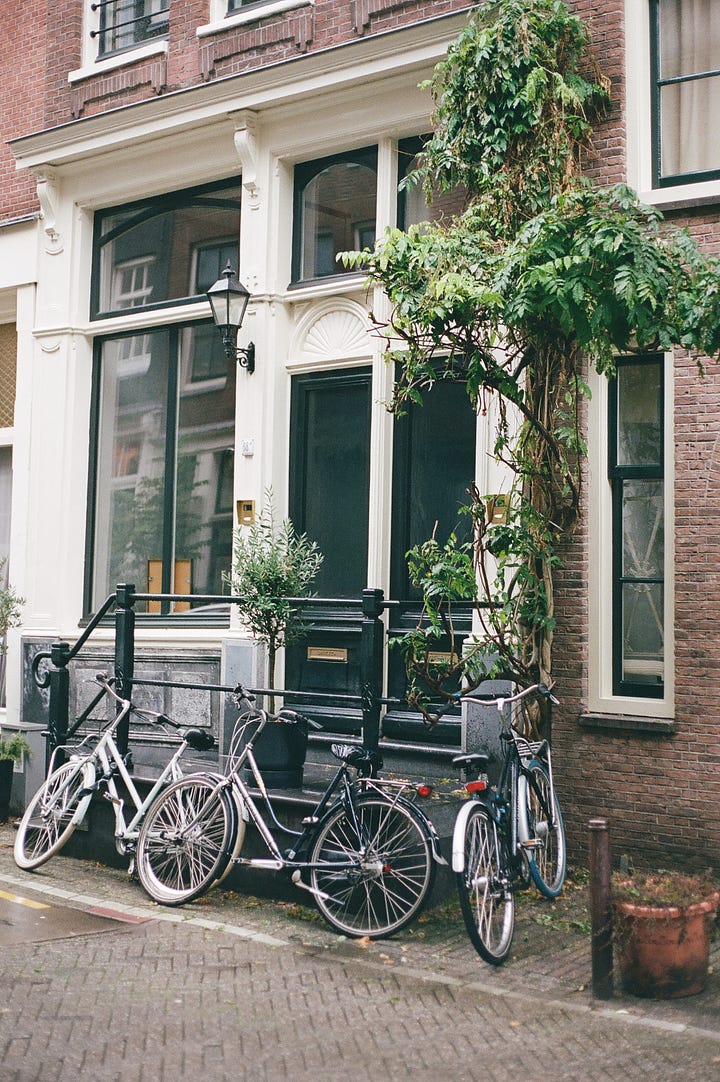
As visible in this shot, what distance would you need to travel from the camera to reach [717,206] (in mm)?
8094

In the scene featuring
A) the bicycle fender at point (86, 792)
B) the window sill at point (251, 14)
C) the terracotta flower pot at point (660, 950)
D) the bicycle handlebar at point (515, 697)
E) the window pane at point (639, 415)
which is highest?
the window sill at point (251, 14)

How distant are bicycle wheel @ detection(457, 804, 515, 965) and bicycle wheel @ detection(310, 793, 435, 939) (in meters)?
0.39

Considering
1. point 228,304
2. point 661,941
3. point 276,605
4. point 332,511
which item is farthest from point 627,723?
point 228,304

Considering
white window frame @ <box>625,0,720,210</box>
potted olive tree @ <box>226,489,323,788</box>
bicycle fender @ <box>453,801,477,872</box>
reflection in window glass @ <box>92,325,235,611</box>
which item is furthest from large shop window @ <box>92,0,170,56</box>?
bicycle fender @ <box>453,801,477,872</box>

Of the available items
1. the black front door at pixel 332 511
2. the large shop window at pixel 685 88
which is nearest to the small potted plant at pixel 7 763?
the black front door at pixel 332 511

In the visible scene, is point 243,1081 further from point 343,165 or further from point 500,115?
point 343,165

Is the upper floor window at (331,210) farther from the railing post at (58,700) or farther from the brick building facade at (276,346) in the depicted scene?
the railing post at (58,700)

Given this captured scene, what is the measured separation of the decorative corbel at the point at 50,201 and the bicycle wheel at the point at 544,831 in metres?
7.25

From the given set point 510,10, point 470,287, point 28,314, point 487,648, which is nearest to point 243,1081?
point 487,648

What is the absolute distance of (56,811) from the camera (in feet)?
27.5

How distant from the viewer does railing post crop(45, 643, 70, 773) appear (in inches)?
368

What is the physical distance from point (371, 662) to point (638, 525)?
2.24m

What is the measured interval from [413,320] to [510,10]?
261cm

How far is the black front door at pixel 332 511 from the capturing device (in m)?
9.74
